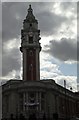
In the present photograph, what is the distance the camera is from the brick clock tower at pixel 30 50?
351 feet

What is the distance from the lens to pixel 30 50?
109m

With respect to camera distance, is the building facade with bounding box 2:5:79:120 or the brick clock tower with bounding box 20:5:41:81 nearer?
the building facade with bounding box 2:5:79:120

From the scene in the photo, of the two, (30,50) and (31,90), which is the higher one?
(30,50)

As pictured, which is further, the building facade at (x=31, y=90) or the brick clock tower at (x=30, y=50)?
the brick clock tower at (x=30, y=50)

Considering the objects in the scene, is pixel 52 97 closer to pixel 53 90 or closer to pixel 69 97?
pixel 53 90

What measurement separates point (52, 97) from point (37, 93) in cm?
639

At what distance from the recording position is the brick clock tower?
351ft

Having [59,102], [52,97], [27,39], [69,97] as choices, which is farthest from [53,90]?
[69,97]

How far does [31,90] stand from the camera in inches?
3907

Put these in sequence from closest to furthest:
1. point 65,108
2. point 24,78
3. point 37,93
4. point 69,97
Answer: point 37,93 → point 24,78 → point 65,108 → point 69,97

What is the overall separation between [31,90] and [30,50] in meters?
15.5

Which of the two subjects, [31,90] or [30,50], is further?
[30,50]

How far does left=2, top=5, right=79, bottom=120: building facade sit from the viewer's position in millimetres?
99438

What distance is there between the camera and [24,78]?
106 meters
